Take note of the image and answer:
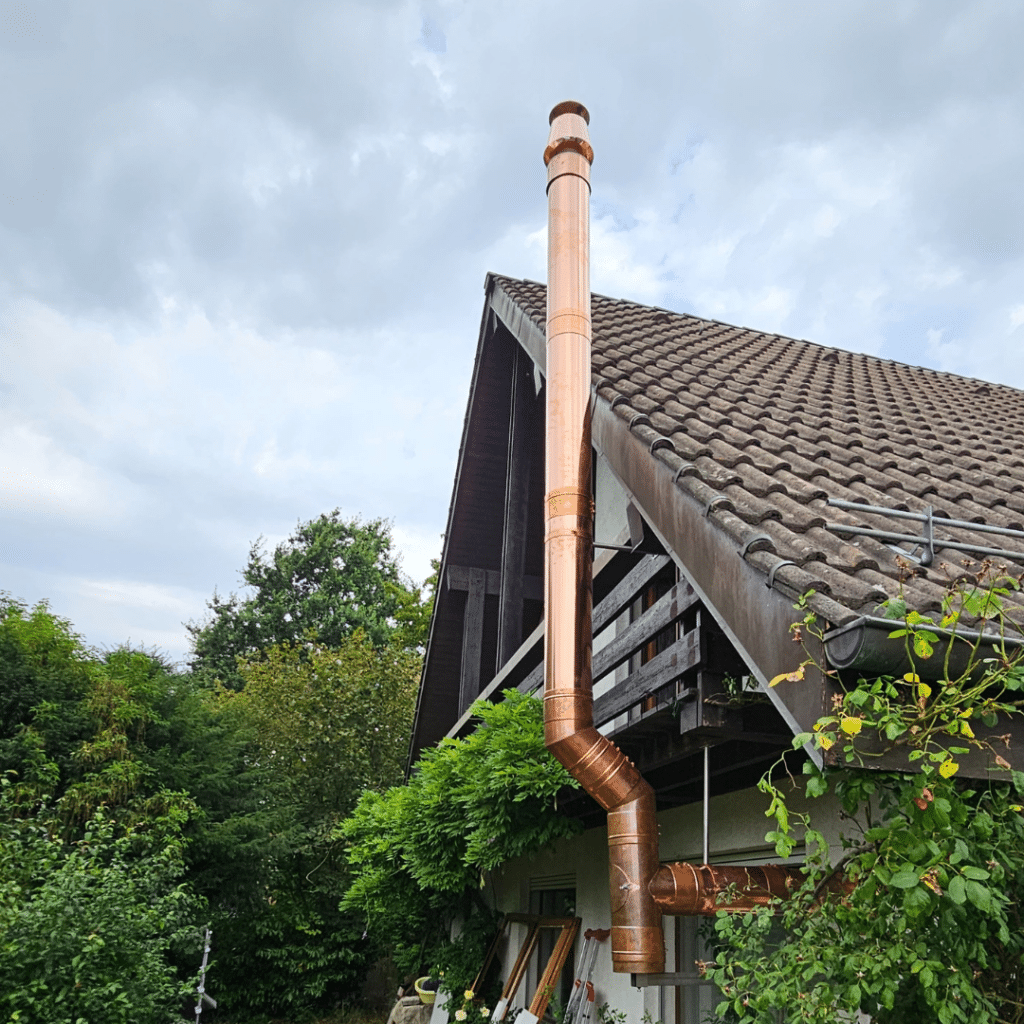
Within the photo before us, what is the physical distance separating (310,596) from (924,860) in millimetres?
34612

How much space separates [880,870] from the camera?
8.16 ft

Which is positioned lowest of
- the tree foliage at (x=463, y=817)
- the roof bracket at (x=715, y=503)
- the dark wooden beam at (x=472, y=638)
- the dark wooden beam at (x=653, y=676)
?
the tree foliage at (x=463, y=817)

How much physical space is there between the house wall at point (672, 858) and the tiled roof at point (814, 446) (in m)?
1.43

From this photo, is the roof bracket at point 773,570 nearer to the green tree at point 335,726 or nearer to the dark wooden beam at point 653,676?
the dark wooden beam at point 653,676

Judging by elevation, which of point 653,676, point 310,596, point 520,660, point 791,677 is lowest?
point 791,677

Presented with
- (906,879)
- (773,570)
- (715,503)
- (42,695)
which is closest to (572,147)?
(715,503)

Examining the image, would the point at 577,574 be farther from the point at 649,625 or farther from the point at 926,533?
the point at 926,533

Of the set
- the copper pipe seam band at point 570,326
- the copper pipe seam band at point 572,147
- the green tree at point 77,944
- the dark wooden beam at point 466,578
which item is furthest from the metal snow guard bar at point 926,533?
the dark wooden beam at point 466,578

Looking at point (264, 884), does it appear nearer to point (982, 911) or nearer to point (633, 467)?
point (633, 467)

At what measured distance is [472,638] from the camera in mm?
11523

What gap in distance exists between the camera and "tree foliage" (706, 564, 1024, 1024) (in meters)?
2.43

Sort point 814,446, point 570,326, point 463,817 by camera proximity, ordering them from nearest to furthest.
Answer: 1. point 814,446
2. point 570,326
3. point 463,817

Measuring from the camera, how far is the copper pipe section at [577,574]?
12.7ft

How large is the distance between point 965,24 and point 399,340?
2486 centimetres
